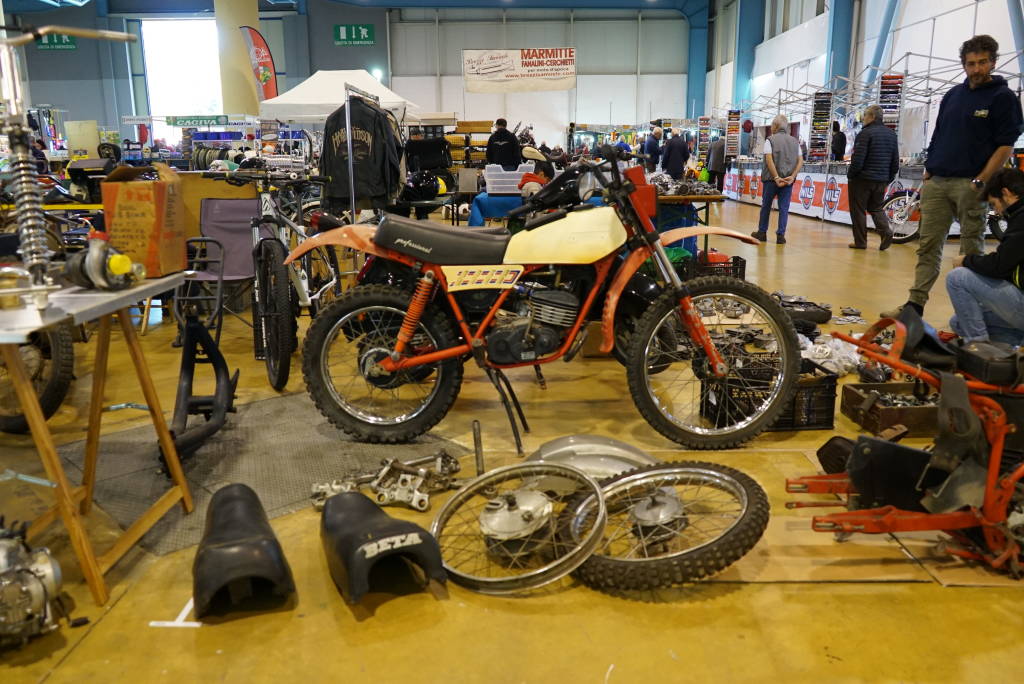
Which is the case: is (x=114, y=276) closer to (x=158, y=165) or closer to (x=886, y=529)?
(x=158, y=165)

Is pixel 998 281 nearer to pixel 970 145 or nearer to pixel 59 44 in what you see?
pixel 970 145

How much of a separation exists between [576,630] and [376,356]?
5.54ft

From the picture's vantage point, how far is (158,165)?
9.33ft

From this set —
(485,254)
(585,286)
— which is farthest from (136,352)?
(585,286)

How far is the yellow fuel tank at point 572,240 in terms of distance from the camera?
3201mm

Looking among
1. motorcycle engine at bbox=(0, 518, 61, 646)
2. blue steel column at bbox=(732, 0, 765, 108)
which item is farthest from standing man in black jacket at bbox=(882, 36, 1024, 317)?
blue steel column at bbox=(732, 0, 765, 108)

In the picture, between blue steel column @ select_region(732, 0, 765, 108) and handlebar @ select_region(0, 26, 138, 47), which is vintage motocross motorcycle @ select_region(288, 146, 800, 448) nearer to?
handlebar @ select_region(0, 26, 138, 47)

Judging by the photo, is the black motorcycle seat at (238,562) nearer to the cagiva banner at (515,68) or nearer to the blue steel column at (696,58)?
the cagiva banner at (515,68)

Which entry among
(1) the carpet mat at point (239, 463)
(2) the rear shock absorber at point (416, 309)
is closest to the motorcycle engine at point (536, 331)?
(2) the rear shock absorber at point (416, 309)

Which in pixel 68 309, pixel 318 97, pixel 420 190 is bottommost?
pixel 68 309

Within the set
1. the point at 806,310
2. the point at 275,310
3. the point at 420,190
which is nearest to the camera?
the point at 275,310

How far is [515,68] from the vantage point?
1402 centimetres

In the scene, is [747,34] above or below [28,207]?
above

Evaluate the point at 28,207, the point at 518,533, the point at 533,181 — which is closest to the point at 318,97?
the point at 533,181
